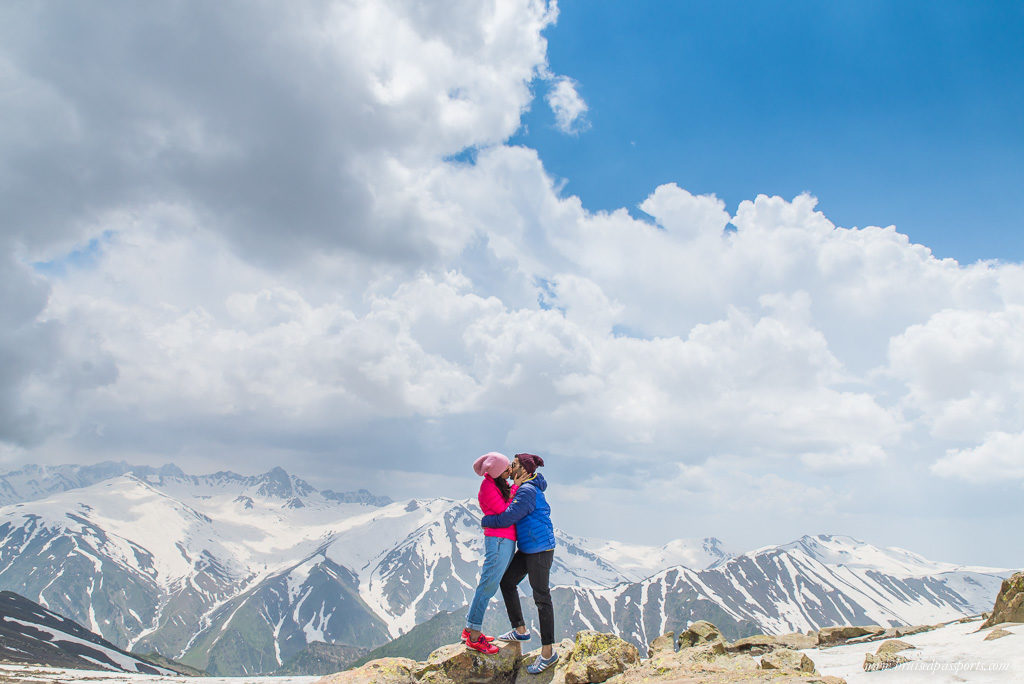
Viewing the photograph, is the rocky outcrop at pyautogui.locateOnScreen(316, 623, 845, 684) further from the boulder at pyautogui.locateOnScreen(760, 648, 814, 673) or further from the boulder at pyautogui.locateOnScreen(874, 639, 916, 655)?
the boulder at pyautogui.locateOnScreen(874, 639, 916, 655)

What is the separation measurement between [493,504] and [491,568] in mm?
1359

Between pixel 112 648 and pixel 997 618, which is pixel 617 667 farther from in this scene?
pixel 112 648

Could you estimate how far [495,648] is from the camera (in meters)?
12.0

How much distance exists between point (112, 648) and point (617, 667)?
207606 mm

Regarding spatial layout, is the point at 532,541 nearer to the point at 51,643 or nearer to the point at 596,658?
the point at 596,658

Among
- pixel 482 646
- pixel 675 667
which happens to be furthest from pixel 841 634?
pixel 482 646

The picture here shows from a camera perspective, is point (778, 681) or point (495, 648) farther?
point (495, 648)

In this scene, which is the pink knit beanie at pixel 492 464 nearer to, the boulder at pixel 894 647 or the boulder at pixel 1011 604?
the boulder at pixel 894 647

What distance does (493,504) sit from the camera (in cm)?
1133

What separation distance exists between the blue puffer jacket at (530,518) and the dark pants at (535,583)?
0.22 m

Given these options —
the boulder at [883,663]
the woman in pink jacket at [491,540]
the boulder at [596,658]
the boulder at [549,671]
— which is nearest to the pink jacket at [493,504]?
the woman in pink jacket at [491,540]

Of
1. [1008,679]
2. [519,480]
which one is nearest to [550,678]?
[519,480]

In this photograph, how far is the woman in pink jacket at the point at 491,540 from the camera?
11.3 m

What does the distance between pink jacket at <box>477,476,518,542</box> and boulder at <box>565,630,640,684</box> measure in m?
2.70
